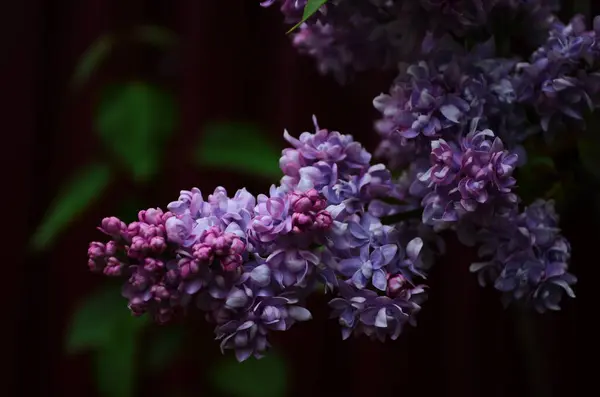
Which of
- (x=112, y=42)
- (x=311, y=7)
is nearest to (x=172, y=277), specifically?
(x=311, y=7)

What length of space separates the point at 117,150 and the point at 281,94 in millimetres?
356

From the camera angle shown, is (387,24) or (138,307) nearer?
(138,307)

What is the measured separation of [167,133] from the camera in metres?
0.77

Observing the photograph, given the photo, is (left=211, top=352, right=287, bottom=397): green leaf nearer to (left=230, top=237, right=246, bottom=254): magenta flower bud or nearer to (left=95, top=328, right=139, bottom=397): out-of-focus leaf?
(left=95, top=328, right=139, bottom=397): out-of-focus leaf

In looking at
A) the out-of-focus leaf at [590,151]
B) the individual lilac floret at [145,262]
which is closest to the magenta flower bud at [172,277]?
the individual lilac floret at [145,262]

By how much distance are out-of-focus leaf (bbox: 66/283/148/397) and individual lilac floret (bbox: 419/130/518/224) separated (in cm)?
37

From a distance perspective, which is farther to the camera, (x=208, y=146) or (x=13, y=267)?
(x=13, y=267)

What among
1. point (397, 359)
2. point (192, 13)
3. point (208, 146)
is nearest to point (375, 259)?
point (208, 146)

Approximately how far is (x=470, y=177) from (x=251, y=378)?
44 cm

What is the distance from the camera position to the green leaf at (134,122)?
0.74 metres

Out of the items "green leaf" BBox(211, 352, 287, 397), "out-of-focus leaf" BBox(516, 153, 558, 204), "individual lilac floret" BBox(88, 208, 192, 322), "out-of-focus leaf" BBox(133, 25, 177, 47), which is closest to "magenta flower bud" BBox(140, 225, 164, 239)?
"individual lilac floret" BBox(88, 208, 192, 322)

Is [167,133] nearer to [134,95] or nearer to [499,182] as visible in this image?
[134,95]

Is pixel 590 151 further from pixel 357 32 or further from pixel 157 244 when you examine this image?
pixel 157 244

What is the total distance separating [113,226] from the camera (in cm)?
33
